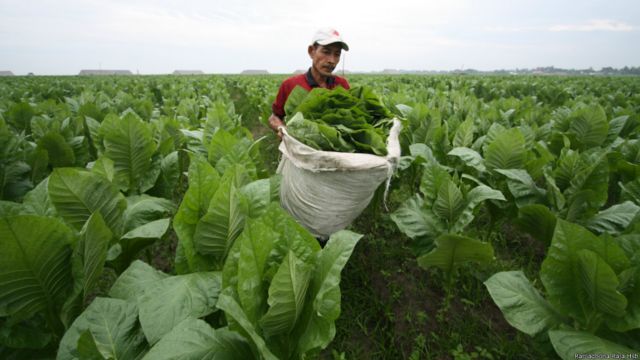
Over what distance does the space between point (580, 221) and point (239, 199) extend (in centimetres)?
220

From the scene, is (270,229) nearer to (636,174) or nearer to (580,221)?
(580,221)

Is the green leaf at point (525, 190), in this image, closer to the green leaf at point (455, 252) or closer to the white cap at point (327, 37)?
the green leaf at point (455, 252)

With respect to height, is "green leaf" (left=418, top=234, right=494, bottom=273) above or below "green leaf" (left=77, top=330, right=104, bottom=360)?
below

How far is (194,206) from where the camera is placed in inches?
56.1

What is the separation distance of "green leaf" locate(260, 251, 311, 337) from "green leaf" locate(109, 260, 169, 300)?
0.50m

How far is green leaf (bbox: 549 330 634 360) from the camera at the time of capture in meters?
1.28

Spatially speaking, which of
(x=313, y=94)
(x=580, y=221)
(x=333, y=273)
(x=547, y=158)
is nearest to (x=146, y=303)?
(x=333, y=273)

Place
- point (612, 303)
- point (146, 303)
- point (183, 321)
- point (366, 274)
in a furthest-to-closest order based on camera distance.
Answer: point (366, 274), point (612, 303), point (146, 303), point (183, 321)

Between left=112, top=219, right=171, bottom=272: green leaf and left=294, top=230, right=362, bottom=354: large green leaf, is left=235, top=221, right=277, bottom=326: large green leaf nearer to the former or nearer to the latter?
left=294, top=230, right=362, bottom=354: large green leaf

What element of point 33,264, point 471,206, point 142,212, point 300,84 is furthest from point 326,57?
point 33,264

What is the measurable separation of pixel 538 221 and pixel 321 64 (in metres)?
2.41

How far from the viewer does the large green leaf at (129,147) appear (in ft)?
7.45

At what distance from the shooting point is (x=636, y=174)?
255cm

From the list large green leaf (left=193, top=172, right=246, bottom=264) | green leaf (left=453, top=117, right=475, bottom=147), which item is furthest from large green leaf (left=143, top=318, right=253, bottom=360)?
green leaf (left=453, top=117, right=475, bottom=147)
